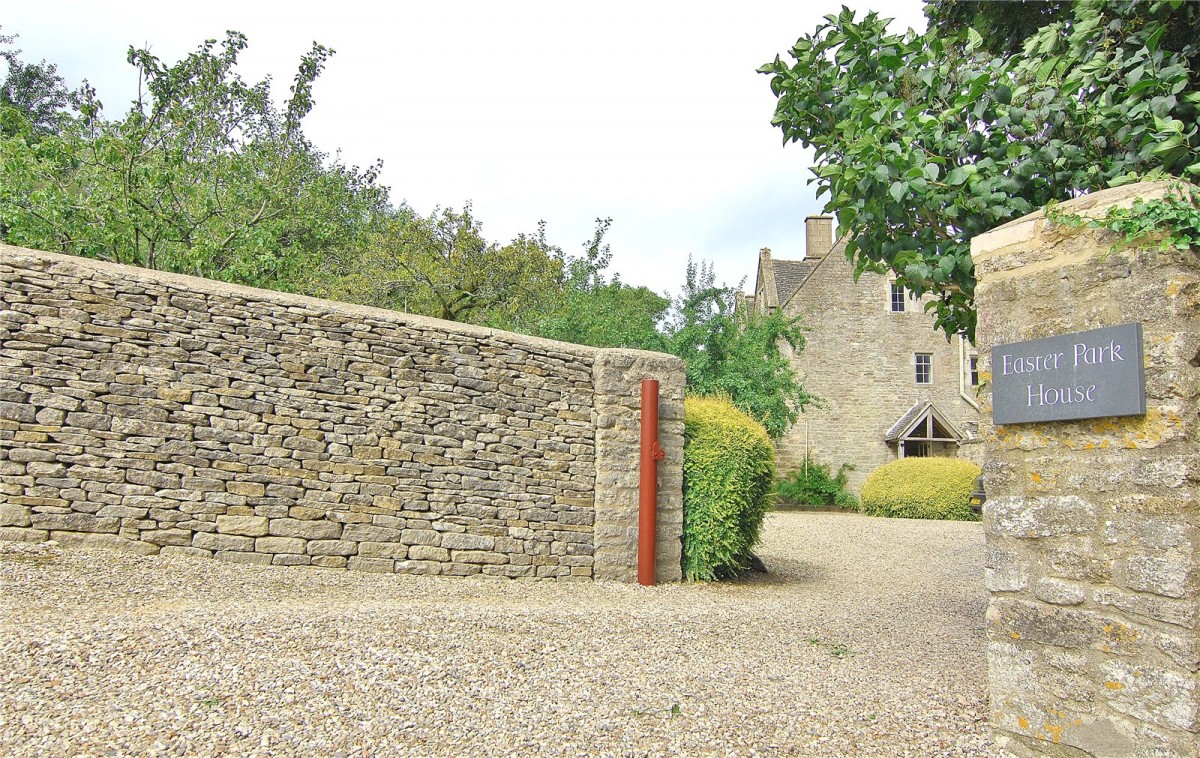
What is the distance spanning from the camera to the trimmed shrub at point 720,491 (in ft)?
25.2

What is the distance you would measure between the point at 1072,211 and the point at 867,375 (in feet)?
62.5

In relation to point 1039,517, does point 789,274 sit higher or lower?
higher

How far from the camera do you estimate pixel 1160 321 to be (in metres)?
2.95

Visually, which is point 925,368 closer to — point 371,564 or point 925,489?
point 925,489

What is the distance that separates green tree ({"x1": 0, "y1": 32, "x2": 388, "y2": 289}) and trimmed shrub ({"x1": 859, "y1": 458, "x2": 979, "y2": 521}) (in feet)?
42.2

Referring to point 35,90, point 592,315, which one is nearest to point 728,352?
point 592,315

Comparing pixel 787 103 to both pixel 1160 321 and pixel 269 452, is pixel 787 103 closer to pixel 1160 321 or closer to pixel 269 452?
pixel 1160 321

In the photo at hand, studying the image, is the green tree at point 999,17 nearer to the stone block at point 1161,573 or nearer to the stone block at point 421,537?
the stone block at point 1161,573

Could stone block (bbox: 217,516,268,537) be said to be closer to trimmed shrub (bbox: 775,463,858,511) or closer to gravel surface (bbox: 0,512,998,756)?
gravel surface (bbox: 0,512,998,756)

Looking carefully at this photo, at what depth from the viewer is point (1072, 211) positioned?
3.29 m

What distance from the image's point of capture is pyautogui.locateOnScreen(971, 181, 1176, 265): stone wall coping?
3.06 metres

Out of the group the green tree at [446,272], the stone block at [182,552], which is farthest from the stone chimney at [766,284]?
the stone block at [182,552]

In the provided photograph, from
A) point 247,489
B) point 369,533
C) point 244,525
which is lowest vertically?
point 369,533

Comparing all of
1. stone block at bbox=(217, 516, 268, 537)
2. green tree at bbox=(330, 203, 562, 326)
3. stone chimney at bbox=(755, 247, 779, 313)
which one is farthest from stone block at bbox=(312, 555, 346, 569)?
stone chimney at bbox=(755, 247, 779, 313)
